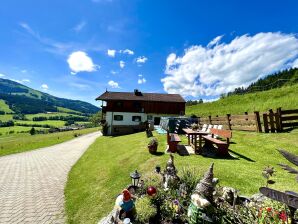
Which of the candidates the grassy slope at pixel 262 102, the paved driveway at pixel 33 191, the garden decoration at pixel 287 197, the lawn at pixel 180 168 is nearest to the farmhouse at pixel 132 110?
the grassy slope at pixel 262 102

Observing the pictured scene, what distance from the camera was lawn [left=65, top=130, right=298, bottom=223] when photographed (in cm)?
866

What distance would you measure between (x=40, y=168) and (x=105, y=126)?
26.3m

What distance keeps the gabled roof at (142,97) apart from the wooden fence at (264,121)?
995 inches

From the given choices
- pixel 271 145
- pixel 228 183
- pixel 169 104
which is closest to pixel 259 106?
pixel 169 104

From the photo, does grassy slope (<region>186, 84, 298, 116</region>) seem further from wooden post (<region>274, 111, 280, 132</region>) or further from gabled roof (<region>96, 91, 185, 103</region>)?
wooden post (<region>274, 111, 280, 132</region>)

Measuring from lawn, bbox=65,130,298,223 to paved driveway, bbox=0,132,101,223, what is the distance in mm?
636

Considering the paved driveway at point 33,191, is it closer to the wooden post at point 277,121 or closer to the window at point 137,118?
the wooden post at point 277,121

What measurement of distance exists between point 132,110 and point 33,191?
116ft

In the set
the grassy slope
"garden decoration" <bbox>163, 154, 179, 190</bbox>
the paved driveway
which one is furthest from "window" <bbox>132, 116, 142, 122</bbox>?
"garden decoration" <bbox>163, 154, 179, 190</bbox>

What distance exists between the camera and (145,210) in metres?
5.65

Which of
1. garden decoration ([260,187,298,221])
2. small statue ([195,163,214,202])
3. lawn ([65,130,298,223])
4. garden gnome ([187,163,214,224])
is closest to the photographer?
garden decoration ([260,187,298,221])

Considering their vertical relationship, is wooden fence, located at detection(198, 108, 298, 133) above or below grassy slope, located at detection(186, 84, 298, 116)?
below

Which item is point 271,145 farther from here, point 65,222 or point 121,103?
point 121,103

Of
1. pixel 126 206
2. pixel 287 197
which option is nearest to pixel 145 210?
pixel 126 206
